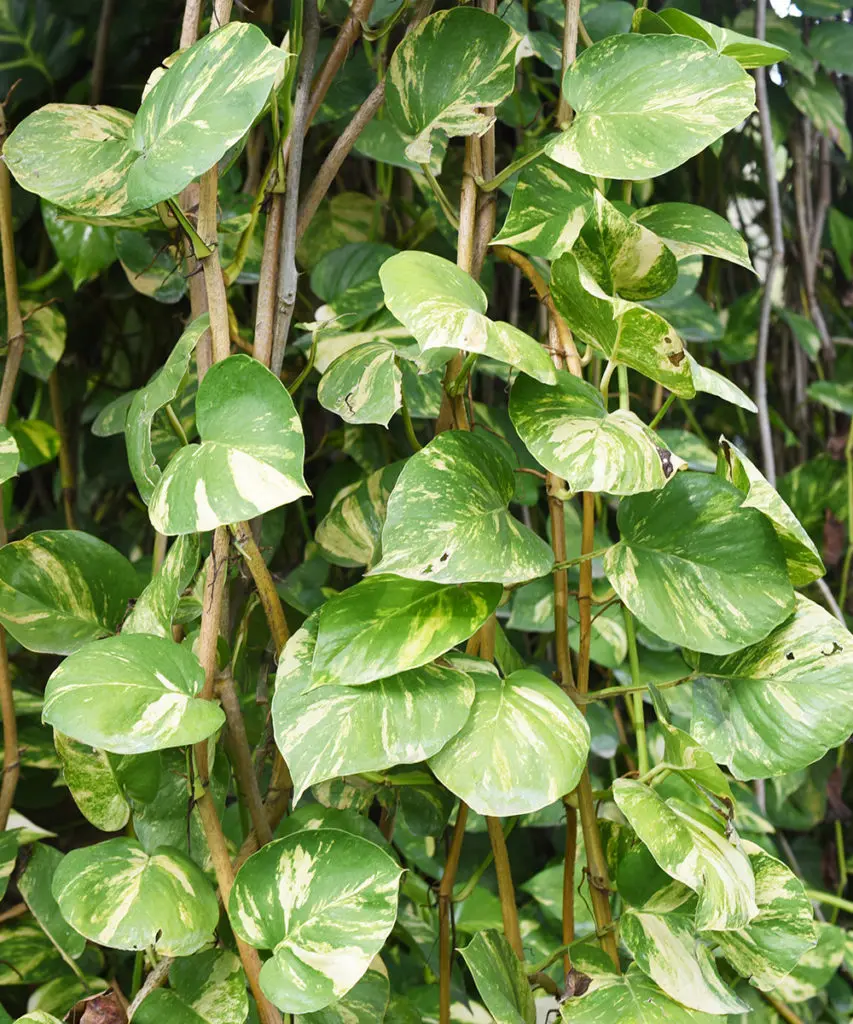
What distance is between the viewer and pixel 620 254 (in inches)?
20.1

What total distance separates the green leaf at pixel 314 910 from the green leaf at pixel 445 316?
0.82 feet

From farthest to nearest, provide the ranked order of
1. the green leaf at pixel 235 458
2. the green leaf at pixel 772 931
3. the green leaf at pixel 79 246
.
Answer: the green leaf at pixel 79 246 → the green leaf at pixel 772 931 → the green leaf at pixel 235 458

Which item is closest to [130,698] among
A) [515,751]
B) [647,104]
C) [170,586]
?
[170,586]

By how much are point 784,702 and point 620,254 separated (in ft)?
0.88

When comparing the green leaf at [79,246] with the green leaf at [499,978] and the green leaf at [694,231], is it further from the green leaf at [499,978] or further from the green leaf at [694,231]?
the green leaf at [499,978]

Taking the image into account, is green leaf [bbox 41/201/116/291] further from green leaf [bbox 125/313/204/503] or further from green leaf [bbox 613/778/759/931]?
green leaf [bbox 613/778/759/931]

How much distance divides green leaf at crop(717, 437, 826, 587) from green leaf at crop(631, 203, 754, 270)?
0.13 meters

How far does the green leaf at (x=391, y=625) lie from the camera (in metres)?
0.47

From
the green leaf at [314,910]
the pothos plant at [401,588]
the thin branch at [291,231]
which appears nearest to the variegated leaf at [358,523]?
the pothos plant at [401,588]

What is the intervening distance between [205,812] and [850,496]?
779 mm

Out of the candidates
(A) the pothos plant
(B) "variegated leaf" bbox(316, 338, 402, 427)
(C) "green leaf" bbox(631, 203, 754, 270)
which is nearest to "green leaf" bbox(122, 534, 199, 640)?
(A) the pothos plant

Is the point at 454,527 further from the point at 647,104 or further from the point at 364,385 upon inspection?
the point at 647,104

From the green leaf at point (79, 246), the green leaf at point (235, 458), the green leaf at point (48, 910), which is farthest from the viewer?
the green leaf at point (79, 246)

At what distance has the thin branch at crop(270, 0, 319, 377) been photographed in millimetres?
567
